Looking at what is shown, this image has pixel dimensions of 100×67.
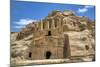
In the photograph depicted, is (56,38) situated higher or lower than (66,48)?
higher

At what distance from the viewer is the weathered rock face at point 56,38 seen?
2633mm

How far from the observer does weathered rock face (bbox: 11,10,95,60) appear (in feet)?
8.64

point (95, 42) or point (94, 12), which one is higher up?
point (94, 12)

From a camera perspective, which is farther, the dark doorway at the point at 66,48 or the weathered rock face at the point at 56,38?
the dark doorway at the point at 66,48

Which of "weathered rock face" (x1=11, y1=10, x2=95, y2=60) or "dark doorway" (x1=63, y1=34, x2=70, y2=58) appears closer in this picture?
"weathered rock face" (x1=11, y1=10, x2=95, y2=60)

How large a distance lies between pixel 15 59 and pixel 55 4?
0.85 metres

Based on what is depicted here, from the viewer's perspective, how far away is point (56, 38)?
109 inches

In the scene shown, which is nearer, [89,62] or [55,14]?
[55,14]

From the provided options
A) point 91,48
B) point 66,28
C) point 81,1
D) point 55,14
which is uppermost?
point 81,1
